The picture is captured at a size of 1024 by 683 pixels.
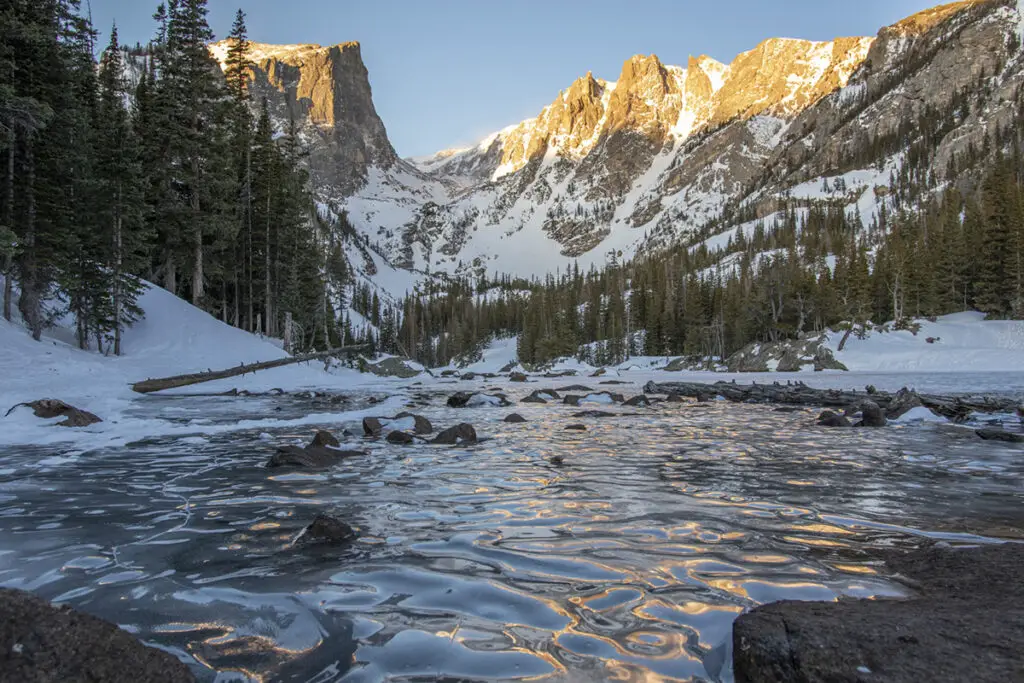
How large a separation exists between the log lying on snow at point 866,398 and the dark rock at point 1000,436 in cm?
436

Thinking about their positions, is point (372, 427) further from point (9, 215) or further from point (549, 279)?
point (549, 279)

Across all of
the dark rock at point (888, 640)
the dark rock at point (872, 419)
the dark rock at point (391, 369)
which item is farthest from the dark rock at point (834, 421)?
the dark rock at point (391, 369)

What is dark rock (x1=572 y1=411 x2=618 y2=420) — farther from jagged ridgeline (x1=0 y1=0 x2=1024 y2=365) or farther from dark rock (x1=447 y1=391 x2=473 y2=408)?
jagged ridgeline (x1=0 y1=0 x2=1024 y2=365)

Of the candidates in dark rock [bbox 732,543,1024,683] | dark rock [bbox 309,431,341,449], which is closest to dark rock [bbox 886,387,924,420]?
dark rock [bbox 732,543,1024,683]

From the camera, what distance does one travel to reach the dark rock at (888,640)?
2346 millimetres

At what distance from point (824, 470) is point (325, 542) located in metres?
7.82

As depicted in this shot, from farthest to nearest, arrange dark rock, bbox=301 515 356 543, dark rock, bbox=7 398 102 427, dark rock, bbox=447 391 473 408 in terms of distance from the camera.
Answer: dark rock, bbox=447 391 473 408
dark rock, bbox=7 398 102 427
dark rock, bbox=301 515 356 543

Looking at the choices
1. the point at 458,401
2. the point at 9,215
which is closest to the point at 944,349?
the point at 458,401

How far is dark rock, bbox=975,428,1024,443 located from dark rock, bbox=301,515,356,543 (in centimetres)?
1401

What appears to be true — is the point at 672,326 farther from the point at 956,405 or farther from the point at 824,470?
the point at 824,470

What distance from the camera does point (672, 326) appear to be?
328ft

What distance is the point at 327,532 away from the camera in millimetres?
5062

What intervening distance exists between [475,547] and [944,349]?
6195cm

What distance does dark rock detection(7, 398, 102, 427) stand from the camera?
13.3 m
